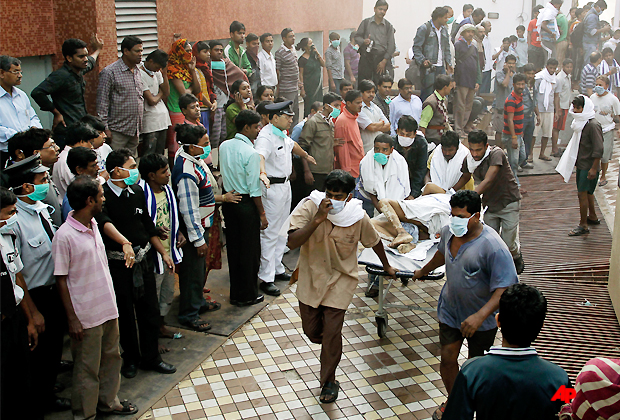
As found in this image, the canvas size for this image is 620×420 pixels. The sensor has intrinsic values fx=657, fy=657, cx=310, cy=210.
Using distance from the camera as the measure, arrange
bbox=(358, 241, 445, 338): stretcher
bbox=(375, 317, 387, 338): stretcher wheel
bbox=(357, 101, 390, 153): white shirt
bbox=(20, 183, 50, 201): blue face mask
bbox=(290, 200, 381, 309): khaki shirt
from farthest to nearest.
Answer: bbox=(357, 101, 390, 153): white shirt < bbox=(375, 317, 387, 338): stretcher wheel < bbox=(358, 241, 445, 338): stretcher < bbox=(290, 200, 381, 309): khaki shirt < bbox=(20, 183, 50, 201): blue face mask

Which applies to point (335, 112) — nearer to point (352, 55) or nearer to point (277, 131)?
point (277, 131)

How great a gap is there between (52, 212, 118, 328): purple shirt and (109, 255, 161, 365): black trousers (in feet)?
1.16

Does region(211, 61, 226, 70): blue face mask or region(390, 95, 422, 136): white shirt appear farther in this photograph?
region(390, 95, 422, 136): white shirt

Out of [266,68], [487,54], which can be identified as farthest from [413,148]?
[487,54]

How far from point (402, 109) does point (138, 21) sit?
385 centimetres

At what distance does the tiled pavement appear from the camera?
16.3 feet

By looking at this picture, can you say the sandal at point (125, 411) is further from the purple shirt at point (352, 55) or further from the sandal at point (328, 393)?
the purple shirt at point (352, 55)

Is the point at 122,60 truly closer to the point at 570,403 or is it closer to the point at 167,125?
the point at 167,125

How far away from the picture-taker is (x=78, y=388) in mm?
4531

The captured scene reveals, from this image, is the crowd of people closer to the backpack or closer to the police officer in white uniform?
the police officer in white uniform

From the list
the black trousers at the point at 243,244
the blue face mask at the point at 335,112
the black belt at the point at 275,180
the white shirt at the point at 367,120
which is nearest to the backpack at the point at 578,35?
the white shirt at the point at 367,120

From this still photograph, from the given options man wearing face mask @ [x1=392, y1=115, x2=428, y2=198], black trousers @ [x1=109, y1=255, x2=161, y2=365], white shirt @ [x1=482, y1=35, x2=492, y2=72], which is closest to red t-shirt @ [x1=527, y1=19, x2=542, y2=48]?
white shirt @ [x1=482, y1=35, x2=492, y2=72]

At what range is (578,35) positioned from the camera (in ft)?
54.7

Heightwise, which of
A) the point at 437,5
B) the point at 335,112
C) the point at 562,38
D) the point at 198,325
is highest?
the point at 437,5
